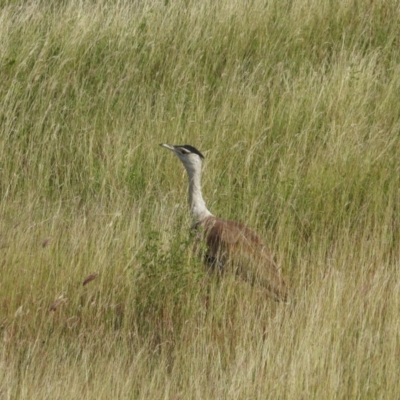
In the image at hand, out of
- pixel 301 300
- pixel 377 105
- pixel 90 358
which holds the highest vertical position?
pixel 377 105

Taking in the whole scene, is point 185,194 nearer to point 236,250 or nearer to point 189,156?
point 189,156

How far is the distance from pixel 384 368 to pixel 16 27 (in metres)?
4.78

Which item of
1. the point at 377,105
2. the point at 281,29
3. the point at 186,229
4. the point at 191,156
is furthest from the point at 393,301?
the point at 281,29

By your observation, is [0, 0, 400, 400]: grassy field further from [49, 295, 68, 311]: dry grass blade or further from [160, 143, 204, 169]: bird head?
[160, 143, 204, 169]: bird head

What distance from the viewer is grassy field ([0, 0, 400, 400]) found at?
4.71 m

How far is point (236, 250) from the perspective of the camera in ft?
19.2

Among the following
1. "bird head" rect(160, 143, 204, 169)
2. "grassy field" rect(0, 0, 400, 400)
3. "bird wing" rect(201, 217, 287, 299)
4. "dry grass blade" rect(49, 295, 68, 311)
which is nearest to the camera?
"grassy field" rect(0, 0, 400, 400)

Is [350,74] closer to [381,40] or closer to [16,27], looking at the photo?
[381,40]

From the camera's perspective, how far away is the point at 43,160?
23.3 ft

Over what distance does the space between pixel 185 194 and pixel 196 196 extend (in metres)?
0.49

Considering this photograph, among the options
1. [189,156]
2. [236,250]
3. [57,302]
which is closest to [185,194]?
[189,156]


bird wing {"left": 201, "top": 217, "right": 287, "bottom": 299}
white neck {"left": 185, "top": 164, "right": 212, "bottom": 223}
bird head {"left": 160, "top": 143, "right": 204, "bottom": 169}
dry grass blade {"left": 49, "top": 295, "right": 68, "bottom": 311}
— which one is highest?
bird head {"left": 160, "top": 143, "right": 204, "bottom": 169}

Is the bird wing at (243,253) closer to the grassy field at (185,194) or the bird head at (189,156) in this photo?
the grassy field at (185,194)

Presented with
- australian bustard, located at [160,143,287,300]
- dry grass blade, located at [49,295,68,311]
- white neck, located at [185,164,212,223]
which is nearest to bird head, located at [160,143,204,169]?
white neck, located at [185,164,212,223]
